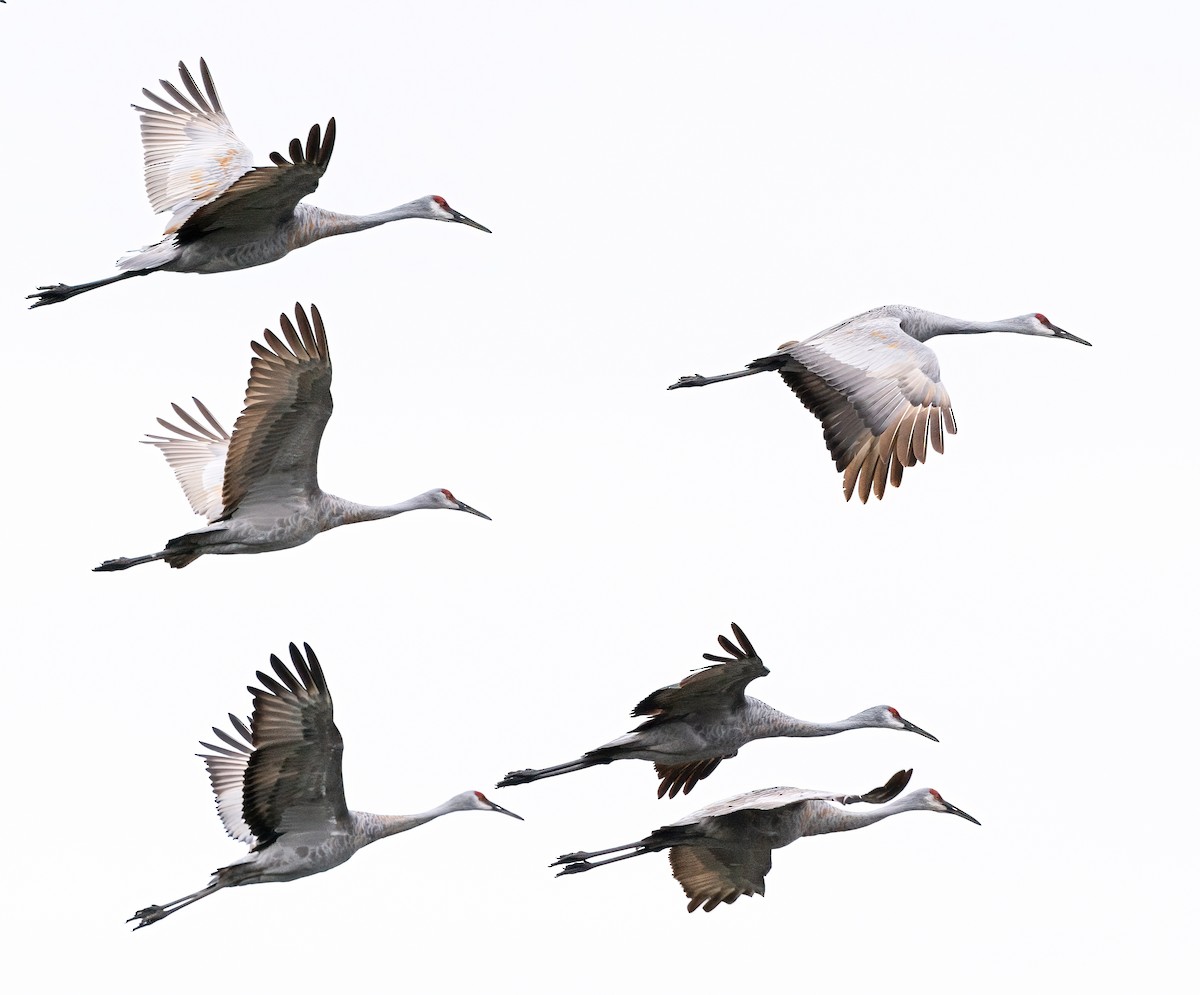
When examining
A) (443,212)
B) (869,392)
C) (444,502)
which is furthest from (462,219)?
(869,392)

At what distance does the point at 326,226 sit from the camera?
21.3 metres

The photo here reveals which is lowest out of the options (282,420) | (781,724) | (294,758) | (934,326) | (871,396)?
(781,724)

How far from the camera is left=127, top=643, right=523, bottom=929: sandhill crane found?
17.6m

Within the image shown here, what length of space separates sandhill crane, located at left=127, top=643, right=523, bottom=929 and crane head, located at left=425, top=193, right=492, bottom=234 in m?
5.94

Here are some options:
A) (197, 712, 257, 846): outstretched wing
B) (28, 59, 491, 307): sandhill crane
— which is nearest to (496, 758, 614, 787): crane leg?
(197, 712, 257, 846): outstretched wing

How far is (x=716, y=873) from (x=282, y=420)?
215 inches

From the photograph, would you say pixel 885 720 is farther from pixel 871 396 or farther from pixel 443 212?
pixel 443 212

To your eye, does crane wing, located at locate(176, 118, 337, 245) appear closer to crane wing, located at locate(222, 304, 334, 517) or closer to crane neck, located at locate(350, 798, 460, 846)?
crane wing, located at locate(222, 304, 334, 517)

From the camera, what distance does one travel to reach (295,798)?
18.4 meters

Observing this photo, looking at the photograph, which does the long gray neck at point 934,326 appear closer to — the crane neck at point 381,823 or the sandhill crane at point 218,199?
the sandhill crane at point 218,199

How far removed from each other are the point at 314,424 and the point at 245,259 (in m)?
1.89

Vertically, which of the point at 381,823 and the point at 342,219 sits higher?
the point at 342,219

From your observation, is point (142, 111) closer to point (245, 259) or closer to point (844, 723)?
point (245, 259)

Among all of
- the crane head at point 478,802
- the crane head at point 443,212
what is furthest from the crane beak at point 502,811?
the crane head at point 443,212
